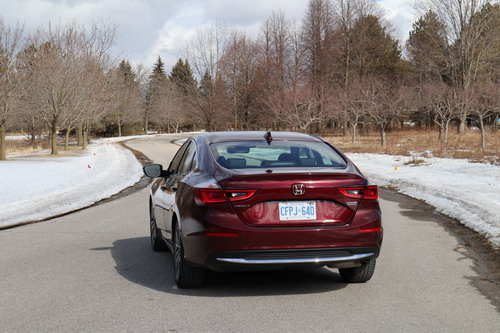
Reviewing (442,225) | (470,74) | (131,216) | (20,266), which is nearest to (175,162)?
(20,266)

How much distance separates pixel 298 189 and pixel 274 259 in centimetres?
64

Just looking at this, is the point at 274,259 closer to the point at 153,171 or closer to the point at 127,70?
the point at 153,171

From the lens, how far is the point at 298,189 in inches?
196

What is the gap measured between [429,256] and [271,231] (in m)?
3.09

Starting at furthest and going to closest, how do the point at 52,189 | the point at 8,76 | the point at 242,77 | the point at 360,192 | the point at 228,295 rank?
the point at 242,77
the point at 8,76
the point at 52,189
the point at 228,295
the point at 360,192

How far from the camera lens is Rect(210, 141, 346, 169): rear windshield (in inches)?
217

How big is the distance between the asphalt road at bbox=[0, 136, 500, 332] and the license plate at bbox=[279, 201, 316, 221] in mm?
760

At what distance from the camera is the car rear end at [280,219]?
196 inches

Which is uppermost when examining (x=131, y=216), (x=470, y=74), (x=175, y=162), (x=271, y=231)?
(x=470, y=74)

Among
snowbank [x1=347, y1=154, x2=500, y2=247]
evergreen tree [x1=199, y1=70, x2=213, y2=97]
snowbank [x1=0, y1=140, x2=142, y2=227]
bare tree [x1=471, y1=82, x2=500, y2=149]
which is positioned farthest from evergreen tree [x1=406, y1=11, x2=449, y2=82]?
snowbank [x1=0, y1=140, x2=142, y2=227]

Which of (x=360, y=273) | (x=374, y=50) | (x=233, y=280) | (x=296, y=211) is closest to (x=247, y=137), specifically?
(x=296, y=211)

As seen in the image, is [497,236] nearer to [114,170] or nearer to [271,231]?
[271,231]

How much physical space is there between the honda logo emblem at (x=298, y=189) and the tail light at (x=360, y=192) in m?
0.36

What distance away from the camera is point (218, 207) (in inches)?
197
